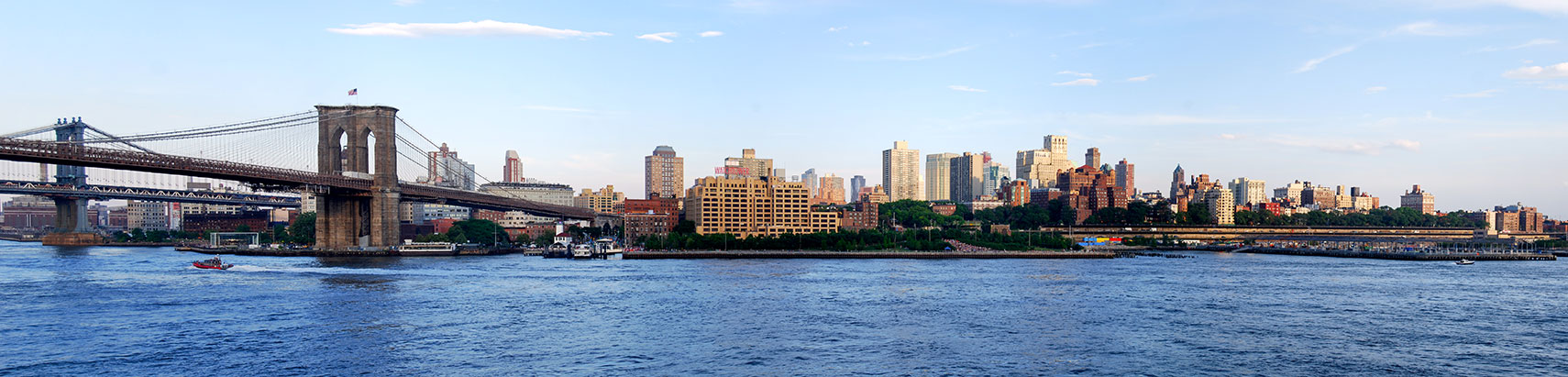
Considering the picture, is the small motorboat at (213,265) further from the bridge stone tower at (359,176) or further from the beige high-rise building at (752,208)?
the beige high-rise building at (752,208)

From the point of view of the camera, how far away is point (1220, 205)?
546 ft

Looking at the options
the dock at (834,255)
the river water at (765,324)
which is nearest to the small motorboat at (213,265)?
the river water at (765,324)

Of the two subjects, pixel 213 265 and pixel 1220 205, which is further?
pixel 1220 205

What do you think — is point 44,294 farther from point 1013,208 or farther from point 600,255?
point 1013,208

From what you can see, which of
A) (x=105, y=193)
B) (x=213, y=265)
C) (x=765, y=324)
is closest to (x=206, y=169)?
(x=213, y=265)

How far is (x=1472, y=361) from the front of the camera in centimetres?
2669

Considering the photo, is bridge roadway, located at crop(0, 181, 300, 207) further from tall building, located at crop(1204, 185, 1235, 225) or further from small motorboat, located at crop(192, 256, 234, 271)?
tall building, located at crop(1204, 185, 1235, 225)

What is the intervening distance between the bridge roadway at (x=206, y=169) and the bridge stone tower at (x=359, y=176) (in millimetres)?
1313

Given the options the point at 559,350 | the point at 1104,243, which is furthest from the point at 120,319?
the point at 1104,243

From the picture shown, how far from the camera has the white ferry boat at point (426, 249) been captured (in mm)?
82400

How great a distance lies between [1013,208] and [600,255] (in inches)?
3252

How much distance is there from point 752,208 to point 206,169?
47.7 metres

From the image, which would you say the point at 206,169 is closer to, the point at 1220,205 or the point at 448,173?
the point at 448,173

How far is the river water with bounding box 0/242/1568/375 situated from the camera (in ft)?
84.9
